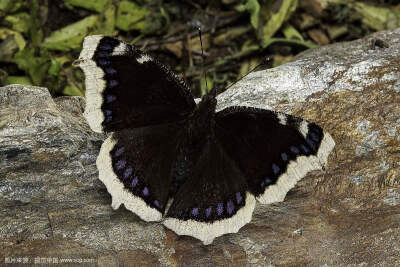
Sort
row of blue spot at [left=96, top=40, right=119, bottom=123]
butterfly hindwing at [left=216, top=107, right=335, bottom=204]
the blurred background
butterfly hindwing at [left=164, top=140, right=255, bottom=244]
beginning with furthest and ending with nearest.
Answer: the blurred background
row of blue spot at [left=96, top=40, right=119, bottom=123]
butterfly hindwing at [left=216, top=107, right=335, bottom=204]
butterfly hindwing at [left=164, top=140, right=255, bottom=244]

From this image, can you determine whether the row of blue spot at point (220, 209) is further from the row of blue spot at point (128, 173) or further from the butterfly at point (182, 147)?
the row of blue spot at point (128, 173)

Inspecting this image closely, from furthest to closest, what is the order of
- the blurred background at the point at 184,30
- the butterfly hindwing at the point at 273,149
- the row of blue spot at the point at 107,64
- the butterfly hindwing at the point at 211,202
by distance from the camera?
the blurred background at the point at 184,30
the row of blue spot at the point at 107,64
the butterfly hindwing at the point at 273,149
the butterfly hindwing at the point at 211,202

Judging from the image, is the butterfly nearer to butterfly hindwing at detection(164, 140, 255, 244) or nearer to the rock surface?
butterfly hindwing at detection(164, 140, 255, 244)

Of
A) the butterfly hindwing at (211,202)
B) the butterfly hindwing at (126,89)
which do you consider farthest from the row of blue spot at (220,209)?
the butterfly hindwing at (126,89)

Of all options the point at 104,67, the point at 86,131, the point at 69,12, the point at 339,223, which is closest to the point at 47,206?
the point at 86,131

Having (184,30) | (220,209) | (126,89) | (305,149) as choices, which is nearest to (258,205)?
(220,209)

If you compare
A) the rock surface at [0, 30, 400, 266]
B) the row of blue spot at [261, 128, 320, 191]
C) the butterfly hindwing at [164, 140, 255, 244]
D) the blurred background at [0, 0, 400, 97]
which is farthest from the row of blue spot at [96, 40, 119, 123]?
the blurred background at [0, 0, 400, 97]
